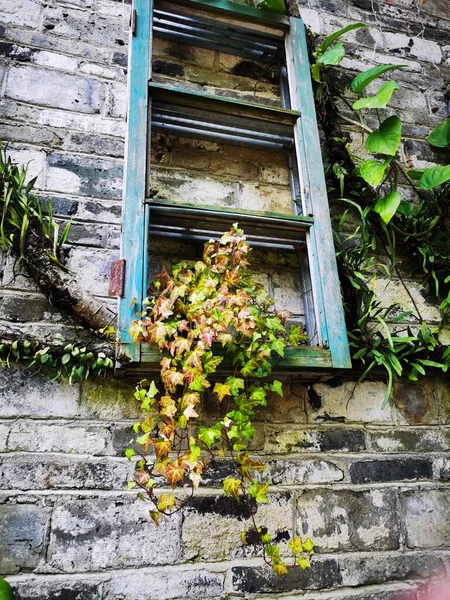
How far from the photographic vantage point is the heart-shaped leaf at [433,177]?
198cm

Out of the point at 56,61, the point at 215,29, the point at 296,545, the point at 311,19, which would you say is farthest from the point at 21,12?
the point at 296,545

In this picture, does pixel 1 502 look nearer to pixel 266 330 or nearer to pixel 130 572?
pixel 130 572

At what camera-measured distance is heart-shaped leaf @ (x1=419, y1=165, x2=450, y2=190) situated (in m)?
1.98

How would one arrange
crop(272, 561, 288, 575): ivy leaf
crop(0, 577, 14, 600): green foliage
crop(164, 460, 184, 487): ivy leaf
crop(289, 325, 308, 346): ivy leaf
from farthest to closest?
1. crop(289, 325, 308, 346): ivy leaf
2. crop(272, 561, 288, 575): ivy leaf
3. crop(164, 460, 184, 487): ivy leaf
4. crop(0, 577, 14, 600): green foliage

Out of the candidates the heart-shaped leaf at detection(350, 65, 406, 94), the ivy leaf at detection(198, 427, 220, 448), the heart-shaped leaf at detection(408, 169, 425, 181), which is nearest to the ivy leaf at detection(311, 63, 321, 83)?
the heart-shaped leaf at detection(350, 65, 406, 94)

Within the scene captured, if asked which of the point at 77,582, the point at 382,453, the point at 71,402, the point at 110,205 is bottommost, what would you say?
Answer: the point at 77,582

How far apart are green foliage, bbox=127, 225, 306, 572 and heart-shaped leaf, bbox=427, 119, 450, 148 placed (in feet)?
4.16

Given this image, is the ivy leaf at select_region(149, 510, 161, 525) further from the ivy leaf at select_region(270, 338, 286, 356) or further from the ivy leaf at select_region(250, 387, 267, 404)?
the ivy leaf at select_region(270, 338, 286, 356)

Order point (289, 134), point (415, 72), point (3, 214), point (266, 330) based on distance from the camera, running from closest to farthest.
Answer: point (266, 330) < point (3, 214) < point (289, 134) < point (415, 72)

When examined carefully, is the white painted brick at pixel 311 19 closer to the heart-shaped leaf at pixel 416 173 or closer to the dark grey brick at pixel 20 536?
the heart-shaped leaf at pixel 416 173

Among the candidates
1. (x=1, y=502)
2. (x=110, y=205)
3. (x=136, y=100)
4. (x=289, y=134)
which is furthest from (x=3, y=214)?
(x=289, y=134)

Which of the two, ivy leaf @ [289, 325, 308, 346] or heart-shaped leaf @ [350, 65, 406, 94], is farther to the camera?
heart-shaped leaf @ [350, 65, 406, 94]

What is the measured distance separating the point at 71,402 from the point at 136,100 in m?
1.02

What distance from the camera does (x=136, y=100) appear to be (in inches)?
67.1
